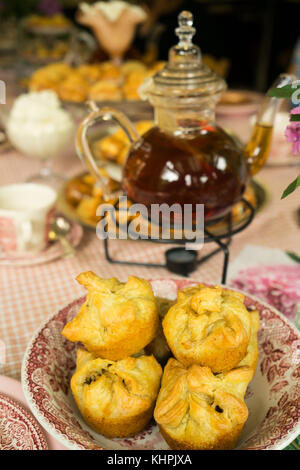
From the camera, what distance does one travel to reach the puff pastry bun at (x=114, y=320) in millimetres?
343

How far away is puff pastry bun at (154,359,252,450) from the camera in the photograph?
12.4 inches

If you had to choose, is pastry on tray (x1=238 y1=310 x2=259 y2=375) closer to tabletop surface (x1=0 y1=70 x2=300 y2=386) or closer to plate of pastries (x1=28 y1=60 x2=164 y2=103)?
tabletop surface (x1=0 y1=70 x2=300 y2=386)

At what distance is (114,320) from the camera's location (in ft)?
1.12

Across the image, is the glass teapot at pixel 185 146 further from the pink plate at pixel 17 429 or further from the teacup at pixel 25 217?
the pink plate at pixel 17 429

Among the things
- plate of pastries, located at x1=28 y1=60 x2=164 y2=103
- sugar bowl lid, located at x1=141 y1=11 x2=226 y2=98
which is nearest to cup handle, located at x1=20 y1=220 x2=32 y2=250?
sugar bowl lid, located at x1=141 y1=11 x2=226 y2=98

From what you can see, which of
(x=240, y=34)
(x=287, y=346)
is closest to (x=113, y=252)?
(x=287, y=346)

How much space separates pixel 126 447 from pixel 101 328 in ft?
0.31

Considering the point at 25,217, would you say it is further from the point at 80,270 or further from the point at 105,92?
the point at 105,92

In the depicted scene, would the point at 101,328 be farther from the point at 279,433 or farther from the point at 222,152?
the point at 222,152

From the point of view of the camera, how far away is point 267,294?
57 cm

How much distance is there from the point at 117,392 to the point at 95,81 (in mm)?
1036

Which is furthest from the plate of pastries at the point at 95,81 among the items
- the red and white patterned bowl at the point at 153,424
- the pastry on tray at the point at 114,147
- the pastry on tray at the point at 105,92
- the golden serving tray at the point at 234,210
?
the red and white patterned bowl at the point at 153,424

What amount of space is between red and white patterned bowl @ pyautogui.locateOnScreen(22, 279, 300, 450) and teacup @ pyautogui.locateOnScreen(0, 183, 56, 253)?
0.20 metres

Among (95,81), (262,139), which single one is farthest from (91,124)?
(95,81)
